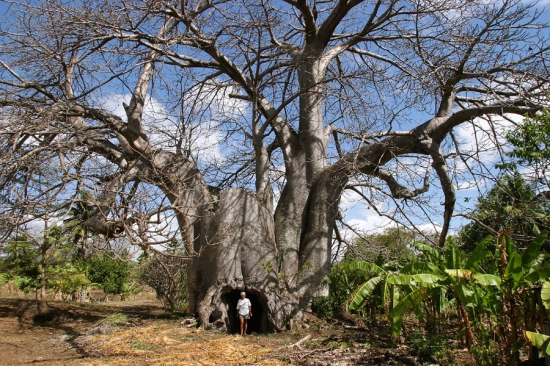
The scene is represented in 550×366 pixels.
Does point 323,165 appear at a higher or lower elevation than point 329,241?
higher

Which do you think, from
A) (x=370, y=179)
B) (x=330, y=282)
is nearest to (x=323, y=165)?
(x=370, y=179)

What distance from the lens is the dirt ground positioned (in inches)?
258

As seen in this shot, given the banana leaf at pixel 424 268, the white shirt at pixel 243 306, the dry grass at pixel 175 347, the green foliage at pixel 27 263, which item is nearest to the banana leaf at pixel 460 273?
the banana leaf at pixel 424 268

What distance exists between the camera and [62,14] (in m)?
7.96

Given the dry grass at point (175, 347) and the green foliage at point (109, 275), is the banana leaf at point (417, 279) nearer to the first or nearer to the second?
the dry grass at point (175, 347)

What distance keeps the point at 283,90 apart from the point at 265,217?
310 cm

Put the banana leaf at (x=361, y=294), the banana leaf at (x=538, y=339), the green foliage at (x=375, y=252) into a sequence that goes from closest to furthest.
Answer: the banana leaf at (x=538, y=339) < the banana leaf at (x=361, y=294) < the green foliage at (x=375, y=252)

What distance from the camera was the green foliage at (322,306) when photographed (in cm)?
910

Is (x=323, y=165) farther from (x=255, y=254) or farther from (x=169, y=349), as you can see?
(x=169, y=349)

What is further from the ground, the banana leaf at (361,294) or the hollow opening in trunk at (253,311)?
the banana leaf at (361,294)

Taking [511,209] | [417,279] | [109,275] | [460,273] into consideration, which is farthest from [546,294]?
[109,275]

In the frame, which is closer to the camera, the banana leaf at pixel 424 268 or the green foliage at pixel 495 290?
the green foliage at pixel 495 290

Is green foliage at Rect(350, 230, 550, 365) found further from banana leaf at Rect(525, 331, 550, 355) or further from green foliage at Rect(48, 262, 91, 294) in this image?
green foliage at Rect(48, 262, 91, 294)

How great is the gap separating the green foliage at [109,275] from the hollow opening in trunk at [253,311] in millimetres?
13083
